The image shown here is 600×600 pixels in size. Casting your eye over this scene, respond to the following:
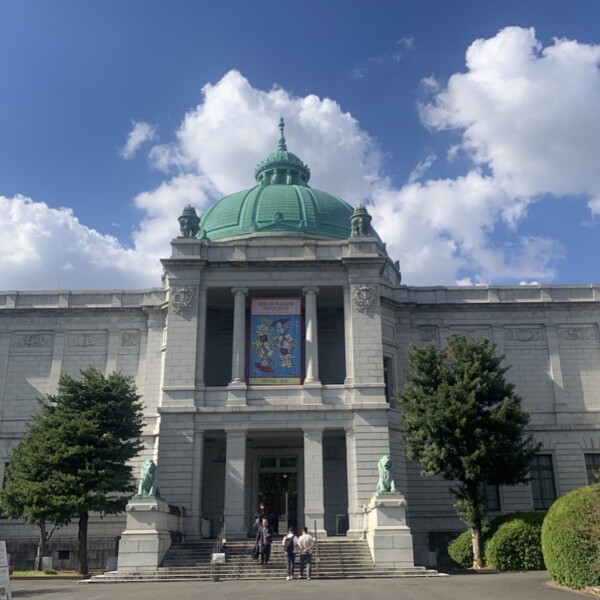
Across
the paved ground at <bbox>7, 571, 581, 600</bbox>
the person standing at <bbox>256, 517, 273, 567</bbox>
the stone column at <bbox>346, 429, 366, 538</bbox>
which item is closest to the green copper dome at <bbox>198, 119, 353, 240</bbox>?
the stone column at <bbox>346, 429, 366, 538</bbox>

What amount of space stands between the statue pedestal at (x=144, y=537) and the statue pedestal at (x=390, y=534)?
8.30 metres

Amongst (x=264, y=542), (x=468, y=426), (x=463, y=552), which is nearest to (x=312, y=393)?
(x=468, y=426)

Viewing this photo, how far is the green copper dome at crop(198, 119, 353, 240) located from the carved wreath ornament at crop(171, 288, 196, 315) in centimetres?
685

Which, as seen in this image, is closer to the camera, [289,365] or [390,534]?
[390,534]

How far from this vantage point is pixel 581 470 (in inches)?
1403

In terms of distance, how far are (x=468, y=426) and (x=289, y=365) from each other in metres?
9.26

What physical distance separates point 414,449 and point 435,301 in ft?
39.5

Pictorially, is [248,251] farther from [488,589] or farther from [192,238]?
[488,589]

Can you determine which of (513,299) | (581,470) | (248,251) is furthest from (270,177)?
(581,470)

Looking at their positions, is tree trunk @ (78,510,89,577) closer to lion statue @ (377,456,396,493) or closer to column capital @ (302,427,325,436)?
column capital @ (302,427,325,436)

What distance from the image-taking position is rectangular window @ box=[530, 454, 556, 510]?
116 ft

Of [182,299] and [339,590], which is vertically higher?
[182,299]

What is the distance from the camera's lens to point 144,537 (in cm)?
2506

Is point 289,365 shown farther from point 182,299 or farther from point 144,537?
point 144,537
